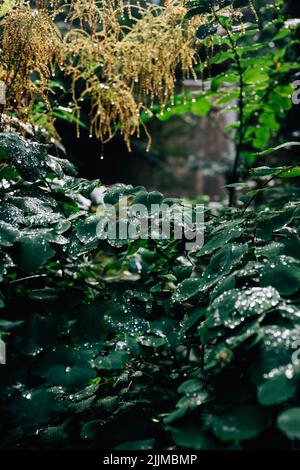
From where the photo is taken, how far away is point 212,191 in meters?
9.95

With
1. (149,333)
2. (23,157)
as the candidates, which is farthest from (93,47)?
(149,333)

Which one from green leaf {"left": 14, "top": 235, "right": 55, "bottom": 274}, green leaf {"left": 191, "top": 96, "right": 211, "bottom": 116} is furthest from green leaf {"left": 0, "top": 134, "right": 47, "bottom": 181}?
green leaf {"left": 191, "top": 96, "right": 211, "bottom": 116}

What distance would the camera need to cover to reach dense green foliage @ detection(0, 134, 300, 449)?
0.63m

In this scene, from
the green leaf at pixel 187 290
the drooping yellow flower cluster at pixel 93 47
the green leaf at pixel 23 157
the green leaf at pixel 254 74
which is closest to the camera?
the green leaf at pixel 187 290

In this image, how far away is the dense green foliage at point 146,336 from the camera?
0.63 meters

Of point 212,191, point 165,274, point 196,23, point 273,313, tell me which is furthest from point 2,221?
point 212,191

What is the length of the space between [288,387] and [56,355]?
1.45 feet

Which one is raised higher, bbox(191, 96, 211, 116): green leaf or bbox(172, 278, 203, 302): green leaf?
bbox(191, 96, 211, 116): green leaf

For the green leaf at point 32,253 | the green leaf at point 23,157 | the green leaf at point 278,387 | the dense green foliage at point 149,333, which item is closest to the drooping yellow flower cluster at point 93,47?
the dense green foliage at point 149,333

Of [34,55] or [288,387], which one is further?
[34,55]

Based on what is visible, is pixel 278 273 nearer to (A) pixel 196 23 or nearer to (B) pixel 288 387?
(B) pixel 288 387

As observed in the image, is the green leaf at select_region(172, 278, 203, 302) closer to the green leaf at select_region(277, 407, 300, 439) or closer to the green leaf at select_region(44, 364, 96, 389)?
the green leaf at select_region(44, 364, 96, 389)

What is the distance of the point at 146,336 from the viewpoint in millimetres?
927

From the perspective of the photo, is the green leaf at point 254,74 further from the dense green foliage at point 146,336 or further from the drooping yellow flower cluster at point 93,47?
the dense green foliage at point 146,336
